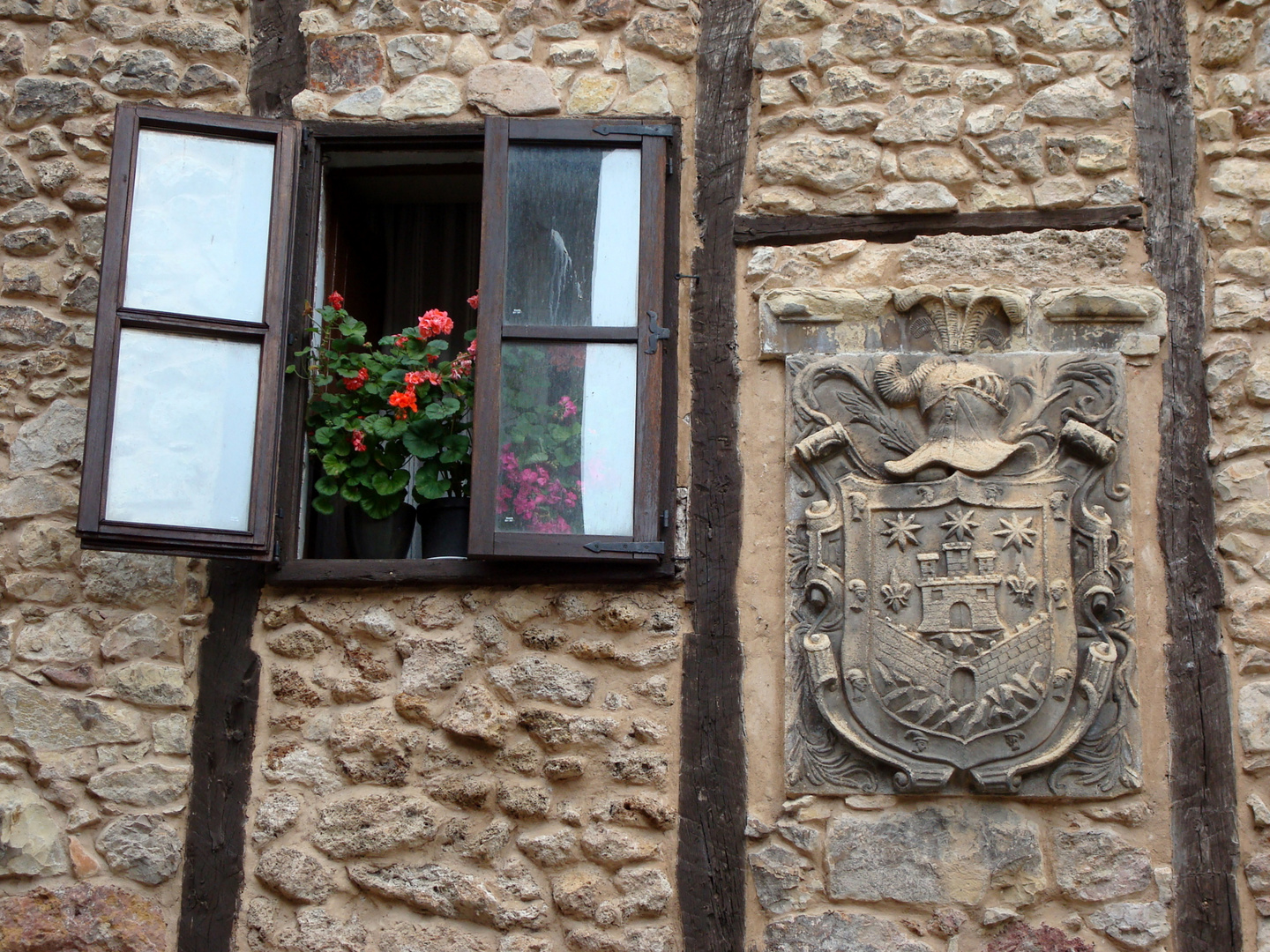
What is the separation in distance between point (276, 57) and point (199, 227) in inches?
28.8

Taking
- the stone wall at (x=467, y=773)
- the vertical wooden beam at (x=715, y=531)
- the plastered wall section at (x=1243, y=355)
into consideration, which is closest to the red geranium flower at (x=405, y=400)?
the stone wall at (x=467, y=773)

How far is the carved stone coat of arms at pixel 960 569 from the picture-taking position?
3.77 m

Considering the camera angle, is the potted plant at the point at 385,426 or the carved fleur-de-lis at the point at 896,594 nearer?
the carved fleur-de-lis at the point at 896,594

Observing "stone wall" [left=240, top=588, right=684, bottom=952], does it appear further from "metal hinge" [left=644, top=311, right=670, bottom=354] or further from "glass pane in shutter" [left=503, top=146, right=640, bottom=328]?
"glass pane in shutter" [left=503, top=146, right=640, bottom=328]

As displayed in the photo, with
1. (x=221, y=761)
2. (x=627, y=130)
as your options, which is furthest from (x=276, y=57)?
(x=221, y=761)

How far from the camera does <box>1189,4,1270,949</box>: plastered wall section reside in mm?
3785

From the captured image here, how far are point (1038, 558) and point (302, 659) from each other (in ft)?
6.46

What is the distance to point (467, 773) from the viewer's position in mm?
3916

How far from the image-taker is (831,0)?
439cm

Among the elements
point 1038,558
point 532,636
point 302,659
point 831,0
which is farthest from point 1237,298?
point 302,659

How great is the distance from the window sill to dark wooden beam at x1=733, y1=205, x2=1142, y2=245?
997 millimetres

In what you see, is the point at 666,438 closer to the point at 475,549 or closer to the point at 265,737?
the point at 475,549

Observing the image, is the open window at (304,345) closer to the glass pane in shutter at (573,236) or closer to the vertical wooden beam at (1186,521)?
the glass pane in shutter at (573,236)

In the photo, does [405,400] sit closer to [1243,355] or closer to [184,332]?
[184,332]
